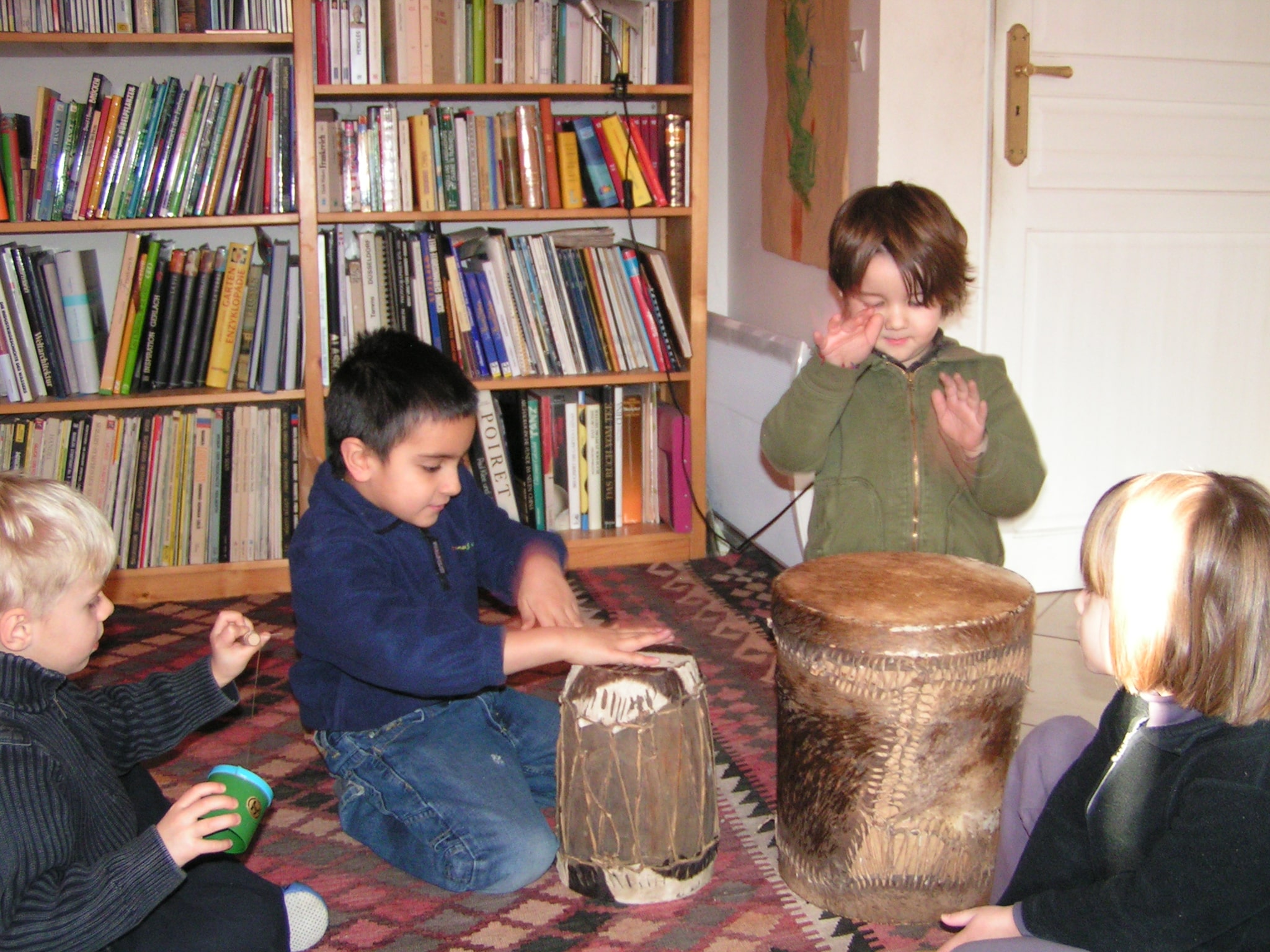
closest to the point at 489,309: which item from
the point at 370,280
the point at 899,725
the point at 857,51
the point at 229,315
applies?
the point at 370,280

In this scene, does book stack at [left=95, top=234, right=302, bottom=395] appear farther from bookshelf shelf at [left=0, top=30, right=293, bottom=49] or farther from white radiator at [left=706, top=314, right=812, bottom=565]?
white radiator at [left=706, top=314, right=812, bottom=565]

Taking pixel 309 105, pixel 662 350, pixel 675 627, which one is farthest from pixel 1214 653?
pixel 309 105

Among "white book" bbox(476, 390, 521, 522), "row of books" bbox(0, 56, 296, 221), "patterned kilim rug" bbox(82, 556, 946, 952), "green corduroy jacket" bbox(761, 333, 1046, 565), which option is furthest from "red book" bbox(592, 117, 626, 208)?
"green corduroy jacket" bbox(761, 333, 1046, 565)

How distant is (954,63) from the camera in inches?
96.7

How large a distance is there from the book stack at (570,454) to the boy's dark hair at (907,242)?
1.24 m

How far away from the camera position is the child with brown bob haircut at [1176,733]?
994 millimetres

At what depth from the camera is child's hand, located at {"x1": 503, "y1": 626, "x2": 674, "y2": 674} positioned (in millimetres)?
1462

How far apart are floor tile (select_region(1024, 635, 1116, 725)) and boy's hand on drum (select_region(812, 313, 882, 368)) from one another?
2.54ft

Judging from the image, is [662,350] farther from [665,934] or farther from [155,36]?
[665,934]

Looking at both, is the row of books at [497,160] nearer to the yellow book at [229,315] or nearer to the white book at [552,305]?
the white book at [552,305]

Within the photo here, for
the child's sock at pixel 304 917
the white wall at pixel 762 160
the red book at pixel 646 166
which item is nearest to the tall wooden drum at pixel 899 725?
the child's sock at pixel 304 917

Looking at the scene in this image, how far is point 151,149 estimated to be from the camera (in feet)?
8.75

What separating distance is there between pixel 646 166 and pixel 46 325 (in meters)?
1.47

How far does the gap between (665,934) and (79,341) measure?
2048 mm
